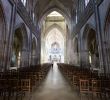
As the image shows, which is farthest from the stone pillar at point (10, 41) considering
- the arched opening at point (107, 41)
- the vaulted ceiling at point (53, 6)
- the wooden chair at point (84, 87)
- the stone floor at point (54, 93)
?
the vaulted ceiling at point (53, 6)

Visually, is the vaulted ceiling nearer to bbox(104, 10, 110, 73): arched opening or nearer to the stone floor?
bbox(104, 10, 110, 73): arched opening

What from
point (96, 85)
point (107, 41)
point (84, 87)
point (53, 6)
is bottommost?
point (84, 87)

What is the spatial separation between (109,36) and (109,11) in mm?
2016

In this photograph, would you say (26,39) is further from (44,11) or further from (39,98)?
(39,98)

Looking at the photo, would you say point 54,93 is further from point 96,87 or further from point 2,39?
point 2,39

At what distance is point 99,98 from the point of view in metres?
5.18

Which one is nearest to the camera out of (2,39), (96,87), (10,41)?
(96,87)

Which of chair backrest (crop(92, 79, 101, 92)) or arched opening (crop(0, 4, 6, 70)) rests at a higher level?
arched opening (crop(0, 4, 6, 70))

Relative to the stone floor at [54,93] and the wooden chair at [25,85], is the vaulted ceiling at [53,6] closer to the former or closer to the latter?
the stone floor at [54,93]

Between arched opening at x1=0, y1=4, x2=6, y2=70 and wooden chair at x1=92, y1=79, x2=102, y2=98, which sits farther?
arched opening at x1=0, y1=4, x2=6, y2=70

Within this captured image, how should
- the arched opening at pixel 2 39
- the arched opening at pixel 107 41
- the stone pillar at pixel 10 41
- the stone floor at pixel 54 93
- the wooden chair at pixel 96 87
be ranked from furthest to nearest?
the stone pillar at pixel 10 41, the arched opening at pixel 2 39, the arched opening at pixel 107 41, the stone floor at pixel 54 93, the wooden chair at pixel 96 87

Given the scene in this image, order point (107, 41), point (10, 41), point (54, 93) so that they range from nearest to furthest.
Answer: point (54, 93) < point (107, 41) < point (10, 41)

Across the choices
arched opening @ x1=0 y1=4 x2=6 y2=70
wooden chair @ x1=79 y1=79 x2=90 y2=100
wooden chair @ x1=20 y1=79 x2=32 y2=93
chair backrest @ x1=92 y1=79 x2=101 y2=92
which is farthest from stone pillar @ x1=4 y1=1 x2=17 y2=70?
chair backrest @ x1=92 y1=79 x2=101 y2=92

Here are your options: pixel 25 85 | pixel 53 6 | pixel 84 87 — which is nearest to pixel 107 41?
pixel 84 87
